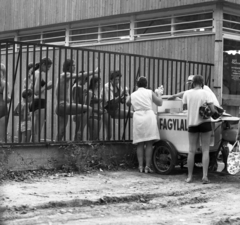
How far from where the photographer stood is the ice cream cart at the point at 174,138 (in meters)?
9.98

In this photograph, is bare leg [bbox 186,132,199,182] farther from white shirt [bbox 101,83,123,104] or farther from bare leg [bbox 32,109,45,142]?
bare leg [bbox 32,109,45,142]

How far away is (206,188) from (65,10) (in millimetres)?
10127

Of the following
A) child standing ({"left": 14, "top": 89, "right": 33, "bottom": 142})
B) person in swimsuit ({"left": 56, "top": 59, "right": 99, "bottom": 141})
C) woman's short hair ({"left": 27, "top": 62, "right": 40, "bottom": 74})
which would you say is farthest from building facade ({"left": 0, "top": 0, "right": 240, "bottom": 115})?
child standing ({"left": 14, "top": 89, "right": 33, "bottom": 142})

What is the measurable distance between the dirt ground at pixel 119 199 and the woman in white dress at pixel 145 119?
21.7 inches

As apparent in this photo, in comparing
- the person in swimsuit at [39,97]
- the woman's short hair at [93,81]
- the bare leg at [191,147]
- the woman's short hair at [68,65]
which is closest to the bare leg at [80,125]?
the woman's short hair at [93,81]

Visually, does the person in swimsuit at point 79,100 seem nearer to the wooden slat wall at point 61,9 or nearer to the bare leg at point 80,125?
the bare leg at point 80,125

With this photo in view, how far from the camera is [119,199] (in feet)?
25.7

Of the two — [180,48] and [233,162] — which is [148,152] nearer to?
[233,162]

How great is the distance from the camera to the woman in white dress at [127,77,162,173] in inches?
411

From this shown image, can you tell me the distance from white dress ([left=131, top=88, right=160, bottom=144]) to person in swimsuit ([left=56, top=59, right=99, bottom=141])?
1.17 metres

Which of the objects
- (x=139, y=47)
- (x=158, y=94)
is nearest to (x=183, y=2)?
(x=139, y=47)

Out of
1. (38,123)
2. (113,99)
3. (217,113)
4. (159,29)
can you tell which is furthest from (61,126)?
(159,29)

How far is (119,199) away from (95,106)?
11.9ft

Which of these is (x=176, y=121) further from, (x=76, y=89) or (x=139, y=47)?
(x=139, y=47)
